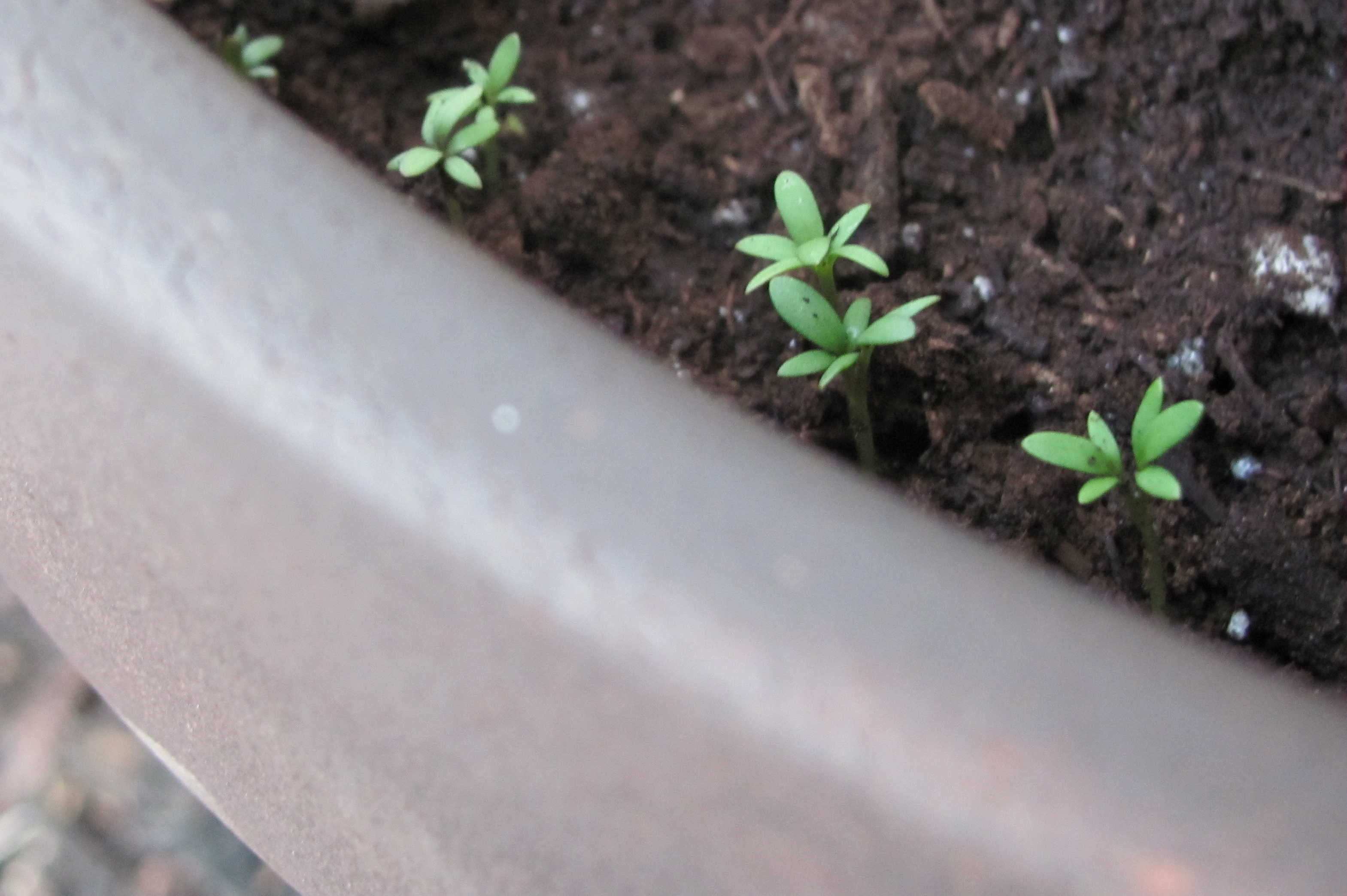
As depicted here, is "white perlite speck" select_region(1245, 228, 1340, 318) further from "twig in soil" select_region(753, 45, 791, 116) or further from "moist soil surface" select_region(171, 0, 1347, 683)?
"twig in soil" select_region(753, 45, 791, 116)

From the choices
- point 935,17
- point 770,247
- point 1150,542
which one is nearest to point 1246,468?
point 1150,542

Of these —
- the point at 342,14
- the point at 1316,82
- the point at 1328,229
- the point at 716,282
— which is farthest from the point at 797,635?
the point at 342,14

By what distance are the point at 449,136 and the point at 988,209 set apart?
0.42 m

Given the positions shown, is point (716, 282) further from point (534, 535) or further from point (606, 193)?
point (534, 535)

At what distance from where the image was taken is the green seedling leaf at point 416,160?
0.76 m

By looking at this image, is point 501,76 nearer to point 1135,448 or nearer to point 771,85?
point 771,85

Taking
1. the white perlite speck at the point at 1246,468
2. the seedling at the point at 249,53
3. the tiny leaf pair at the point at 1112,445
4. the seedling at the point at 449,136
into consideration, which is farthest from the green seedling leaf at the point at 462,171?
Answer: the white perlite speck at the point at 1246,468

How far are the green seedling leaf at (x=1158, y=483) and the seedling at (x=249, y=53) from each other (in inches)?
28.2

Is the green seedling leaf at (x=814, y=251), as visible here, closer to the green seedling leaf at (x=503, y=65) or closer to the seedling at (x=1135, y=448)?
the seedling at (x=1135, y=448)

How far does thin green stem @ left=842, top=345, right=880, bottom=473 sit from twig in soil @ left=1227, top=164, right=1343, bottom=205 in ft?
1.15

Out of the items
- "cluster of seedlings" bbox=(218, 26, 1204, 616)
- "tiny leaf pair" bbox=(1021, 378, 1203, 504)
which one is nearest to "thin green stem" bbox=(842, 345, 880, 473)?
"cluster of seedlings" bbox=(218, 26, 1204, 616)

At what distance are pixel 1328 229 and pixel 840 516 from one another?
0.65 metres

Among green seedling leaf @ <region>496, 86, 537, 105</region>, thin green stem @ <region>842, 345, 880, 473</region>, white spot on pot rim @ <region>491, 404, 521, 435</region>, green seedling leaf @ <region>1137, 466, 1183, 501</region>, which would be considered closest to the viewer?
white spot on pot rim @ <region>491, 404, 521, 435</region>

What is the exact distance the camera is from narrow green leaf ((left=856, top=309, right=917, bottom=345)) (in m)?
0.65
